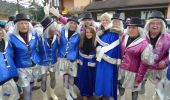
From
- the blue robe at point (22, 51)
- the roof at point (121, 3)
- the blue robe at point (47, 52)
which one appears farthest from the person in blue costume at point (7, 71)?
the roof at point (121, 3)

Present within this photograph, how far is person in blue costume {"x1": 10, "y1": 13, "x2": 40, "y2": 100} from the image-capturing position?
5266mm

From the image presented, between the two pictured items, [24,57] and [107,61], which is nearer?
[24,57]

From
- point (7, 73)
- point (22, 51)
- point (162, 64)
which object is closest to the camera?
point (7, 73)

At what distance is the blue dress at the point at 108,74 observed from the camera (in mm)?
5789

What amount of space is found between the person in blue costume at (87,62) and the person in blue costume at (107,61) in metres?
0.18

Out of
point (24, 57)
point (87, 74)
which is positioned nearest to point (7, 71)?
point (24, 57)

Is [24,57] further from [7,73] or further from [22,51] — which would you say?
[7,73]

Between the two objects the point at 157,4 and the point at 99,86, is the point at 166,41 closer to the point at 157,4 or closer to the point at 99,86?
the point at 99,86

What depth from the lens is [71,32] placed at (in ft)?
21.1

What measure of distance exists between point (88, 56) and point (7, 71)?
6.16 feet

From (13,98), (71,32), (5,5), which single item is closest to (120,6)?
(71,32)

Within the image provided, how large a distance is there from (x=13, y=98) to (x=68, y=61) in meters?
1.76

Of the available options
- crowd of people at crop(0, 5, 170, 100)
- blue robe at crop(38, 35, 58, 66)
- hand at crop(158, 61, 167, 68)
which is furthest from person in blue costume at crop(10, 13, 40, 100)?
hand at crop(158, 61, 167, 68)

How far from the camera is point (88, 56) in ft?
20.1
